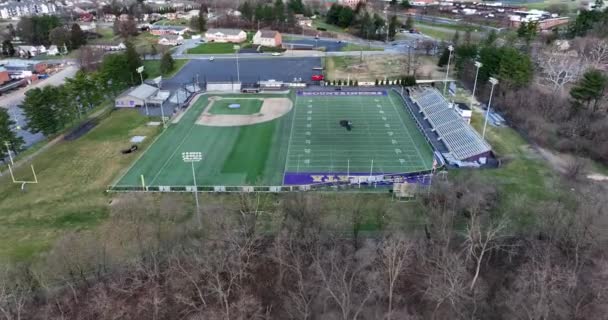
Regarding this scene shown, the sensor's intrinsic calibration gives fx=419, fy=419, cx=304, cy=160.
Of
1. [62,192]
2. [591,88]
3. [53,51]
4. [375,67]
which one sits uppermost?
[591,88]

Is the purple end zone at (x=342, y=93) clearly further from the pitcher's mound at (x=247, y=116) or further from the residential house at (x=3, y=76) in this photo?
the residential house at (x=3, y=76)

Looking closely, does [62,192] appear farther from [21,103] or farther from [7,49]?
[7,49]

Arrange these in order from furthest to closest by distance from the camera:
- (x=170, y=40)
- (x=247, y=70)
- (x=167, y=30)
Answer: (x=167, y=30) → (x=170, y=40) → (x=247, y=70)

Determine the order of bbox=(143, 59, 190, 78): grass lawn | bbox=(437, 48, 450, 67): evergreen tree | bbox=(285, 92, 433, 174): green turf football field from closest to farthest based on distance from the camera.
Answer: bbox=(285, 92, 433, 174): green turf football field, bbox=(143, 59, 190, 78): grass lawn, bbox=(437, 48, 450, 67): evergreen tree

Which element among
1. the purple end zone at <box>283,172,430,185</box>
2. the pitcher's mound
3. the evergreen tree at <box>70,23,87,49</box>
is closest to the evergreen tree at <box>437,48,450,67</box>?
the pitcher's mound

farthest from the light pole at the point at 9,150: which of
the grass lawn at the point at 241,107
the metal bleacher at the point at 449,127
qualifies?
the metal bleacher at the point at 449,127

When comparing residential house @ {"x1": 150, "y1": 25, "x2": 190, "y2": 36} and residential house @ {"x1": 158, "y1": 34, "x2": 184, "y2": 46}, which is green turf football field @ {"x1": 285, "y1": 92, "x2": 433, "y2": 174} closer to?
residential house @ {"x1": 158, "y1": 34, "x2": 184, "y2": 46}

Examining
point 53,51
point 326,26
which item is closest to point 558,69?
point 326,26
